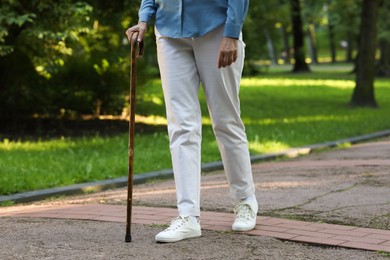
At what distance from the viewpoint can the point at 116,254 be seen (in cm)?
492

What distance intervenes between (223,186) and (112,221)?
7.70 ft

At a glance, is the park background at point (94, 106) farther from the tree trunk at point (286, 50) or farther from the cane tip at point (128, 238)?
the tree trunk at point (286, 50)

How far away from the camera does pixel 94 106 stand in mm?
17781

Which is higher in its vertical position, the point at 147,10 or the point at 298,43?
the point at 298,43

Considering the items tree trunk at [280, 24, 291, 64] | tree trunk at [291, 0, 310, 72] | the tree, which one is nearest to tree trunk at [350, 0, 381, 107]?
the tree

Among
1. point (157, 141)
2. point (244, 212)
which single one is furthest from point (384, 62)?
point (244, 212)

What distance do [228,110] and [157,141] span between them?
778 cm

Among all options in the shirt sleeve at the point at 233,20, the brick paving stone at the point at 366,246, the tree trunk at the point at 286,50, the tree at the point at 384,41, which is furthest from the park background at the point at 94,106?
the tree trunk at the point at 286,50

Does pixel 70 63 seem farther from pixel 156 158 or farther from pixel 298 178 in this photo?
pixel 298 178

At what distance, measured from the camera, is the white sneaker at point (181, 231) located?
17.1ft

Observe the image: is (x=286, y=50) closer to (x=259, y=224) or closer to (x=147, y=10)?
(x=259, y=224)

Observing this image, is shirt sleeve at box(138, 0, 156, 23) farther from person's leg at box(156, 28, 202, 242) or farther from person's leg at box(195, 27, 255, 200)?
person's leg at box(195, 27, 255, 200)

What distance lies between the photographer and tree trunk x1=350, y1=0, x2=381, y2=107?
21.7 m

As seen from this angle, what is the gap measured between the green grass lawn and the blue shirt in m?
3.37
